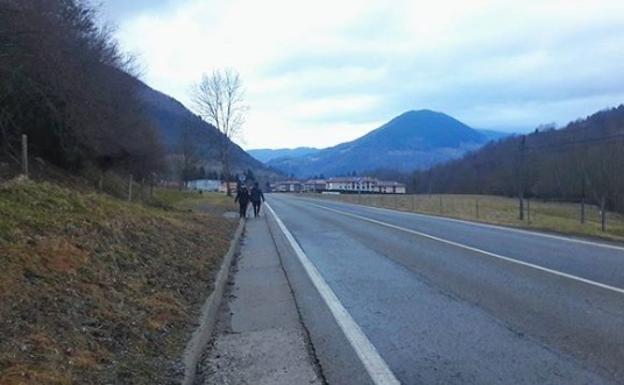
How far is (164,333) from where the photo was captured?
6.56 metres

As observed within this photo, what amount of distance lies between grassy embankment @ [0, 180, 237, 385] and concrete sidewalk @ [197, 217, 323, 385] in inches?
15.3

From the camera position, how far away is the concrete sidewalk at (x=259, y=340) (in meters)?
5.50

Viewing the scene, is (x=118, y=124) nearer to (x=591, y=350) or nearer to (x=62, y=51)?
(x=62, y=51)

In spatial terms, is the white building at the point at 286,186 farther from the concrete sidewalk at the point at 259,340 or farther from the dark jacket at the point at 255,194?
the concrete sidewalk at the point at 259,340

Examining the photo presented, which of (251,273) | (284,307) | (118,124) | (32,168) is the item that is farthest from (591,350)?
(118,124)

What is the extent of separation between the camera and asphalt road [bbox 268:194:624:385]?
17.9ft

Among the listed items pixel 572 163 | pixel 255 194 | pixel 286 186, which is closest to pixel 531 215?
pixel 255 194

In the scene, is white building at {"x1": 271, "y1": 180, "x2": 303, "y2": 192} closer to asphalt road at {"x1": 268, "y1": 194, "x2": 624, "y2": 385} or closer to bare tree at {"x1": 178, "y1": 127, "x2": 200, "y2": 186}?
bare tree at {"x1": 178, "y1": 127, "x2": 200, "y2": 186}

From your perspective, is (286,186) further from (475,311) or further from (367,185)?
(475,311)

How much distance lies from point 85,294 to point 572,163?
3300 inches

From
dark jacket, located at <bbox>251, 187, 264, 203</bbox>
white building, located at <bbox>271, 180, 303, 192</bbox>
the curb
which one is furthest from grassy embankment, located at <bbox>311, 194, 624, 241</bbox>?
white building, located at <bbox>271, 180, 303, 192</bbox>

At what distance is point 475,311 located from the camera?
7.79 meters

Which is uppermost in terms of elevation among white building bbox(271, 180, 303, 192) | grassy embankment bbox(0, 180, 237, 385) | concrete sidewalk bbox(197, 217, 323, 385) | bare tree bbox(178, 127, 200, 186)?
bare tree bbox(178, 127, 200, 186)

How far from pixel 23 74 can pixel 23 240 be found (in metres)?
15.0
